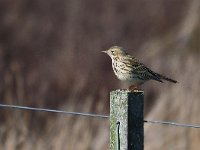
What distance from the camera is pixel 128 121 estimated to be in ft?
20.3

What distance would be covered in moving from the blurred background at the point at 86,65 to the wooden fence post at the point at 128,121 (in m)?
4.18

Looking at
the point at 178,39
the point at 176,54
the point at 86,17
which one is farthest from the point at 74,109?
the point at 86,17

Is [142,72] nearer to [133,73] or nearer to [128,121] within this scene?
[133,73]

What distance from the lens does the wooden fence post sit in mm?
6188

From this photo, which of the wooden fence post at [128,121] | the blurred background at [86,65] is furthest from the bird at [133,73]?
the wooden fence post at [128,121]

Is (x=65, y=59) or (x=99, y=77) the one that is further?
(x=65, y=59)

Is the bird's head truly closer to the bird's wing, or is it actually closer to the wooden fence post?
the bird's wing

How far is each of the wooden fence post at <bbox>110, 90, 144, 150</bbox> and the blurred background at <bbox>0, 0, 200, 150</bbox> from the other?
4.18m

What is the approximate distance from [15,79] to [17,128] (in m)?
2.25

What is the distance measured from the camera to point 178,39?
19234mm

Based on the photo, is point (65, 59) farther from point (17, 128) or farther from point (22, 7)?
point (17, 128)

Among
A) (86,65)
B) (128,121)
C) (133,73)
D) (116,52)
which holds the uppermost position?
(86,65)

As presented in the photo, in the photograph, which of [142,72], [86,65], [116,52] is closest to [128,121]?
[142,72]

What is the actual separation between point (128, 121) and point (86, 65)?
12.7 meters
